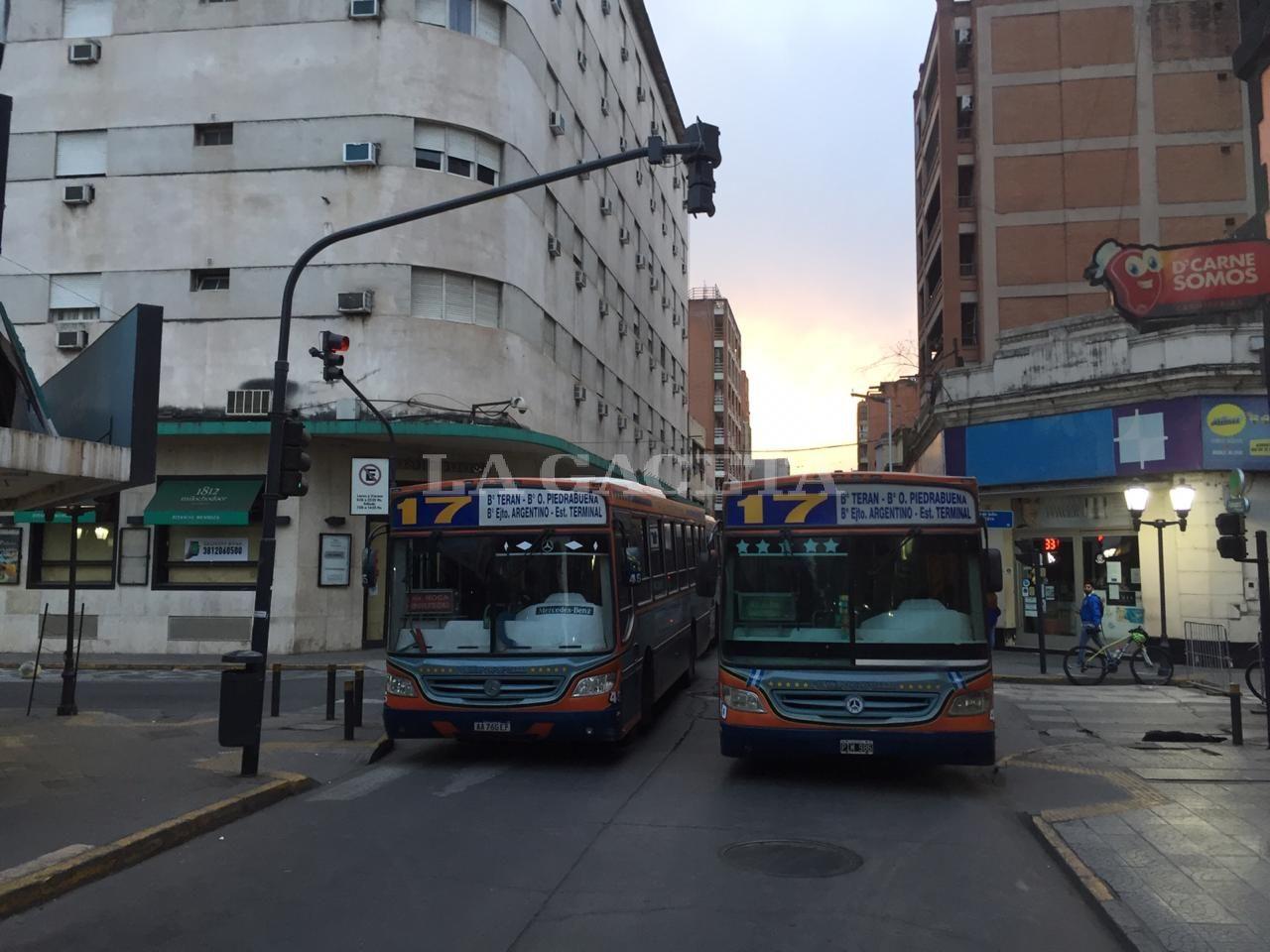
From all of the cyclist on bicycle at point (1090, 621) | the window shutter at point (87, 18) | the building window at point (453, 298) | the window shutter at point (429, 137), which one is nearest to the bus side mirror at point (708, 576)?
the cyclist on bicycle at point (1090, 621)

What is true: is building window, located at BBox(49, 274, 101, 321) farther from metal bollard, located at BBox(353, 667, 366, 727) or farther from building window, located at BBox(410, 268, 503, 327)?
metal bollard, located at BBox(353, 667, 366, 727)

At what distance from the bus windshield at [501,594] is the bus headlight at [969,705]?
3480 mm

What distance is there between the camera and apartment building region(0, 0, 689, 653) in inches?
912

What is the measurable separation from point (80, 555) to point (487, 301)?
11320mm

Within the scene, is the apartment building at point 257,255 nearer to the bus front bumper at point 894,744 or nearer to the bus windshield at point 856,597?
the bus windshield at point 856,597

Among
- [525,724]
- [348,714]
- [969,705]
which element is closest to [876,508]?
[969,705]

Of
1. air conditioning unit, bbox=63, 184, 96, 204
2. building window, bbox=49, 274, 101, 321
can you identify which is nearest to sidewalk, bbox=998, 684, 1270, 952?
building window, bbox=49, 274, 101, 321

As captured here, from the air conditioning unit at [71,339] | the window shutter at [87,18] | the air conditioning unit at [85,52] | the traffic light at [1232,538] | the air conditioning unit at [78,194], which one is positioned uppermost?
the window shutter at [87,18]

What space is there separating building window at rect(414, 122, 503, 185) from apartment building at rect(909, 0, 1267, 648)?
1291 cm

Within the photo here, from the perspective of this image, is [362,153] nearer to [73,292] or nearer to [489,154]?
[489,154]

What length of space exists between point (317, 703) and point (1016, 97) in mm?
32594

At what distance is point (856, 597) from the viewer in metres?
9.66

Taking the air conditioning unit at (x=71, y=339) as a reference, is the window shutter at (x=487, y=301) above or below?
above

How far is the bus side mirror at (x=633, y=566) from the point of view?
11.2 meters
